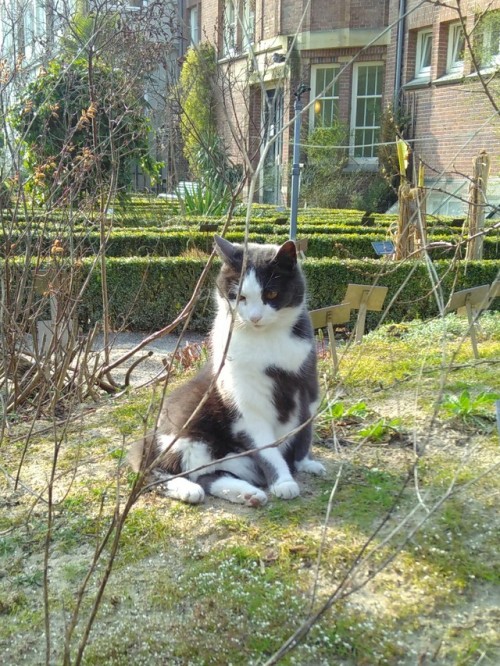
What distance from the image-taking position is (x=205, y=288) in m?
7.86

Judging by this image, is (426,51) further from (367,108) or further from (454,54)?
(367,108)

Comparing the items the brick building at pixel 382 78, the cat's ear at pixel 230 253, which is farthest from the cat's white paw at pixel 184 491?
the brick building at pixel 382 78

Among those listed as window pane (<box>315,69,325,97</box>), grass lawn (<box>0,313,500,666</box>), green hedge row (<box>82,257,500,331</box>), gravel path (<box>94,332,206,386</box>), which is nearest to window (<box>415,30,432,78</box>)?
window pane (<box>315,69,325,97</box>)

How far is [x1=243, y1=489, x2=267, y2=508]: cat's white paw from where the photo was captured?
2873 millimetres

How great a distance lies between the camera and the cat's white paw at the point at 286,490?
2.91 metres

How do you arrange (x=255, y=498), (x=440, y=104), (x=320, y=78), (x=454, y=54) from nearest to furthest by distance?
(x=255, y=498) → (x=454, y=54) → (x=440, y=104) → (x=320, y=78)

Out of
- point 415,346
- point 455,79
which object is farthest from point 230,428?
point 455,79

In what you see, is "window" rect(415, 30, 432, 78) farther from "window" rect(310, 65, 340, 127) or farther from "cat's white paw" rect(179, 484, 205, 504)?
"cat's white paw" rect(179, 484, 205, 504)

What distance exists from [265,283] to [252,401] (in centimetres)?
51

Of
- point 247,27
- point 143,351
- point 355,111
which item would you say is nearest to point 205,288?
point 143,351

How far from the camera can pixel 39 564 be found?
257 centimetres

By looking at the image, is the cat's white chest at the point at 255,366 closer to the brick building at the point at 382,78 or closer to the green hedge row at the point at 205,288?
the green hedge row at the point at 205,288

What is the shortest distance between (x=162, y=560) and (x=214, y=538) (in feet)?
0.74

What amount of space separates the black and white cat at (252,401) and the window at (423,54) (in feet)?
60.8
